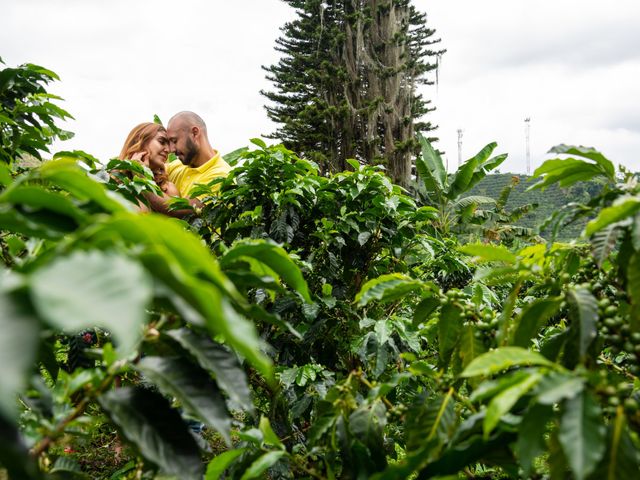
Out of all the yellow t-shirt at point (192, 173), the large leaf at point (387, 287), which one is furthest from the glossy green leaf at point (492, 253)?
the yellow t-shirt at point (192, 173)

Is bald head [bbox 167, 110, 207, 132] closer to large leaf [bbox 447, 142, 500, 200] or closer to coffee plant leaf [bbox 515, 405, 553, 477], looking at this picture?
large leaf [bbox 447, 142, 500, 200]

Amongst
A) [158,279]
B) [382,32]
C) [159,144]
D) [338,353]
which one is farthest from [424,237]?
[382,32]

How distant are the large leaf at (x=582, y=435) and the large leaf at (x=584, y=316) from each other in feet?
0.52

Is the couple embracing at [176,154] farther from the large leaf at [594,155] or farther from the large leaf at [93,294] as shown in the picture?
the large leaf at [93,294]

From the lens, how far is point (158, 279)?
379mm

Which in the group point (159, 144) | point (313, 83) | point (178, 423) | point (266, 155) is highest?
point (313, 83)

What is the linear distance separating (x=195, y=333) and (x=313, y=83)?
17649 millimetres

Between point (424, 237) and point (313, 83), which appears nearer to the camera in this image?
point (424, 237)

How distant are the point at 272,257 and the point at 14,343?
36 cm

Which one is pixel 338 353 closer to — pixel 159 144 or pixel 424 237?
pixel 424 237

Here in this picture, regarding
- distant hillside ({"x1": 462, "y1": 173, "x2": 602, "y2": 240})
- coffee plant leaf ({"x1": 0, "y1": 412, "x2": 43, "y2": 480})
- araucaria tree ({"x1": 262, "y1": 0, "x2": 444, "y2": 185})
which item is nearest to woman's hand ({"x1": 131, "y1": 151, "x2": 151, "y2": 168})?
coffee plant leaf ({"x1": 0, "y1": 412, "x2": 43, "y2": 480})

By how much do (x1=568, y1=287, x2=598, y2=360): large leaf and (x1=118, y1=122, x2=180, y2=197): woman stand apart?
2361 mm

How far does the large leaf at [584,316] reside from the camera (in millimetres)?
643

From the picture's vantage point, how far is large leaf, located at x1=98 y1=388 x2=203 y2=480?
0.51 meters
